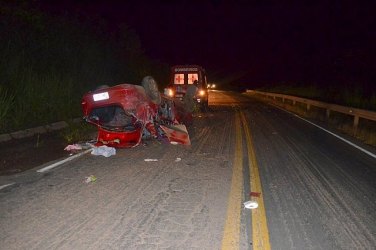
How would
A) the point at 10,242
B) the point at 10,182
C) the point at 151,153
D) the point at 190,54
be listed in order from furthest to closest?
the point at 190,54
the point at 151,153
the point at 10,182
the point at 10,242

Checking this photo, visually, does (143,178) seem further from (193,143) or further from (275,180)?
(193,143)

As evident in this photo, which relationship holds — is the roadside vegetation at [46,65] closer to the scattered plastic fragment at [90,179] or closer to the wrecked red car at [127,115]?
the wrecked red car at [127,115]

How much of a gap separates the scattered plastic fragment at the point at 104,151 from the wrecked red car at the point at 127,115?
0.76 m

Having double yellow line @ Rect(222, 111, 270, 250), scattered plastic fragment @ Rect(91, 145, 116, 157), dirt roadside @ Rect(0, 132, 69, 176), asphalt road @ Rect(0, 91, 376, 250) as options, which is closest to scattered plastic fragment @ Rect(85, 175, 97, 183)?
asphalt road @ Rect(0, 91, 376, 250)

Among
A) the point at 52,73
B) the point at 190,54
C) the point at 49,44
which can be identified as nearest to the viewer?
the point at 52,73

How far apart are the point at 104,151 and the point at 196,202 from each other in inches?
164

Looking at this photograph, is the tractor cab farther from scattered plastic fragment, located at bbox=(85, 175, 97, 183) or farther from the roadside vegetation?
scattered plastic fragment, located at bbox=(85, 175, 97, 183)

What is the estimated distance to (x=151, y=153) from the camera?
10.2 m

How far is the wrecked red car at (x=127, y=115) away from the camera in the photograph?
1082cm

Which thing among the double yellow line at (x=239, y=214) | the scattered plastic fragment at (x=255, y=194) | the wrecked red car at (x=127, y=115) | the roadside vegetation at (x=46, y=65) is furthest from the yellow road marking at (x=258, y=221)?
the roadside vegetation at (x=46, y=65)

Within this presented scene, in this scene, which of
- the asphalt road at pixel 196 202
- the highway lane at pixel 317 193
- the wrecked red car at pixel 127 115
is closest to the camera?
the asphalt road at pixel 196 202

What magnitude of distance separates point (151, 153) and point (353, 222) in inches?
221

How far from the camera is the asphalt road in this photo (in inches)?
194

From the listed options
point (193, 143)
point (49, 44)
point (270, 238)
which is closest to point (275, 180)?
point (270, 238)
